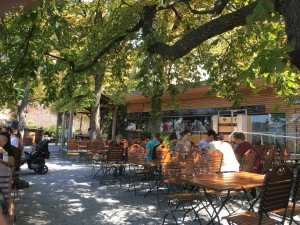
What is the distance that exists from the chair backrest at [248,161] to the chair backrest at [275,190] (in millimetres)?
3249

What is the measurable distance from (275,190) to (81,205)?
180 inches

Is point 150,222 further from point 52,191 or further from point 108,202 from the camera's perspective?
point 52,191

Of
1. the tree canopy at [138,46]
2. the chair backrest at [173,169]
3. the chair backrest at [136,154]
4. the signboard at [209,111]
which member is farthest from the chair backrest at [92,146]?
the signboard at [209,111]

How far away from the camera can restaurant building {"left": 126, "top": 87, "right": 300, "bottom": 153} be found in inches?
634

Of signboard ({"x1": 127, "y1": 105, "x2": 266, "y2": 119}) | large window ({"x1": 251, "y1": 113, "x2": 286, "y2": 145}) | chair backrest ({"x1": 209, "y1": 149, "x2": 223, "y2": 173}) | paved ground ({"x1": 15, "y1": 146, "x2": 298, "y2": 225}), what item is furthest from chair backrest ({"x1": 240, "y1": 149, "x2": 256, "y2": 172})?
signboard ({"x1": 127, "y1": 105, "x2": 266, "y2": 119})

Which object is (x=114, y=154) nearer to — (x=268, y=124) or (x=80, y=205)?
(x=80, y=205)

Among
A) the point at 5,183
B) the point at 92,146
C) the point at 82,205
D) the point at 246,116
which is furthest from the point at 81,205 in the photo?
the point at 246,116

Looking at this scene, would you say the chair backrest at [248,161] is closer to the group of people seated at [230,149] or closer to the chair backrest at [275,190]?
the group of people seated at [230,149]

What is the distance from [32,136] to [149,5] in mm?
17940

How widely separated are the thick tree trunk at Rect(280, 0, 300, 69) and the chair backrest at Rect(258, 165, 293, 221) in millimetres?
1298

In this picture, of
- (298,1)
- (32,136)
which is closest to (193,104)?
(32,136)

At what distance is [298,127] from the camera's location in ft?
54.9

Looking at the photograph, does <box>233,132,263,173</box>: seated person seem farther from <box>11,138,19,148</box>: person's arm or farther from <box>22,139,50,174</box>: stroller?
<box>22,139,50,174</box>: stroller

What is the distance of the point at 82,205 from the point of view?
714cm
